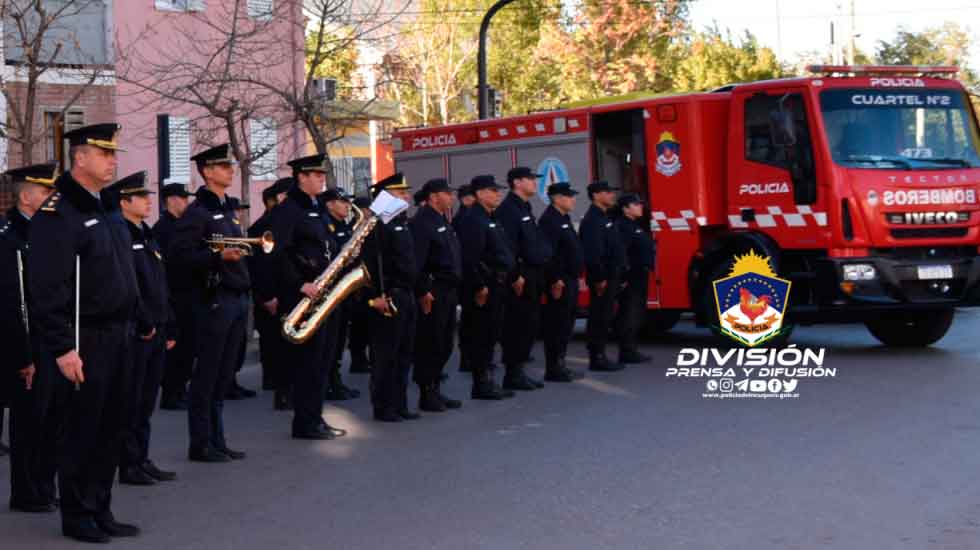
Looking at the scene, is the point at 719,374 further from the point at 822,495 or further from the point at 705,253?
the point at 822,495

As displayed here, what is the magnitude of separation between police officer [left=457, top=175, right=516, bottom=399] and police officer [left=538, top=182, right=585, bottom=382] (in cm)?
98

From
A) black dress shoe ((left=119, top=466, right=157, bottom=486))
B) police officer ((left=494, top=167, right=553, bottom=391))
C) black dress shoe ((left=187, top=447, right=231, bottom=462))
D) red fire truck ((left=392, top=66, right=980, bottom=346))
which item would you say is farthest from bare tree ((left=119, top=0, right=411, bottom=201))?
black dress shoe ((left=119, top=466, right=157, bottom=486))

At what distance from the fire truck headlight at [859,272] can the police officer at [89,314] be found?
9.23 metres

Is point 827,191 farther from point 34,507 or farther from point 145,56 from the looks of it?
point 145,56

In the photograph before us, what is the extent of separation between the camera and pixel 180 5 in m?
27.5

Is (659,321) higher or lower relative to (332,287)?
lower

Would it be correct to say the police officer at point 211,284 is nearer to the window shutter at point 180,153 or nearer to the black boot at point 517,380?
the black boot at point 517,380

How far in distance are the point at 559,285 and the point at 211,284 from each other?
5.26 metres

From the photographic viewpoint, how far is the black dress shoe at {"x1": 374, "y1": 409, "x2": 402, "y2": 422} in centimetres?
1220

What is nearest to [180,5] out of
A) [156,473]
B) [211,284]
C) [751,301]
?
[751,301]

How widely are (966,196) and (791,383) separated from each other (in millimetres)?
3253

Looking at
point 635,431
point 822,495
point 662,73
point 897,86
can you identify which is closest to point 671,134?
point 897,86

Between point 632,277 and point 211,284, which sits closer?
point 211,284

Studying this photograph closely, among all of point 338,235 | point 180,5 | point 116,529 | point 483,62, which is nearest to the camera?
point 116,529
